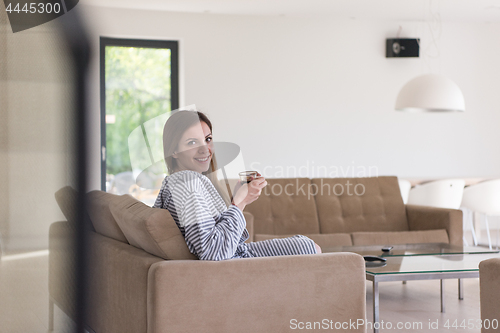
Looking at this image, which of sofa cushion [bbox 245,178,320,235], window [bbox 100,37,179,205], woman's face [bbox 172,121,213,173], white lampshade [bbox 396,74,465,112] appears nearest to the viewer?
woman's face [bbox 172,121,213,173]

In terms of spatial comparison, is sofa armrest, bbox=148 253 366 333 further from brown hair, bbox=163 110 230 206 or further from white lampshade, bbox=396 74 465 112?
white lampshade, bbox=396 74 465 112

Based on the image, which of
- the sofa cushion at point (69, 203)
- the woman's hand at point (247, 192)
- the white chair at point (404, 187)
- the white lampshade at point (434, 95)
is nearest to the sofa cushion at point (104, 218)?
the woman's hand at point (247, 192)

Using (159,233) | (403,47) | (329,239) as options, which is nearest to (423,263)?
(329,239)

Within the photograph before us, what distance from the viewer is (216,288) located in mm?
1579

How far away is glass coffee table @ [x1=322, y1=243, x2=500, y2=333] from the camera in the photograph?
2.27 meters

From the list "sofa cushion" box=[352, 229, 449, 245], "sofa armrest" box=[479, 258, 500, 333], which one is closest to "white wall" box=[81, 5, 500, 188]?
"sofa cushion" box=[352, 229, 449, 245]

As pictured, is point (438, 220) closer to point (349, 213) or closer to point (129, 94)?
point (349, 213)

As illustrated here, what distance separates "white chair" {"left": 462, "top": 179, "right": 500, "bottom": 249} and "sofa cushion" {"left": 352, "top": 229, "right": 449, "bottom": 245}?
1721mm

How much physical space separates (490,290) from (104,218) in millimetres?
1399

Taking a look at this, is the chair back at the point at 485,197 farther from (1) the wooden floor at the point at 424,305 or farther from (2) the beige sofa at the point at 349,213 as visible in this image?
(1) the wooden floor at the point at 424,305

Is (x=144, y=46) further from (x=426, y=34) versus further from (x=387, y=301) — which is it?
(x=387, y=301)

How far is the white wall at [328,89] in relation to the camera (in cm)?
641

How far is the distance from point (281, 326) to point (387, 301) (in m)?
1.72

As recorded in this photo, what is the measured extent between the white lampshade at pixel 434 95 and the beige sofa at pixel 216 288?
Result: 2903 mm
